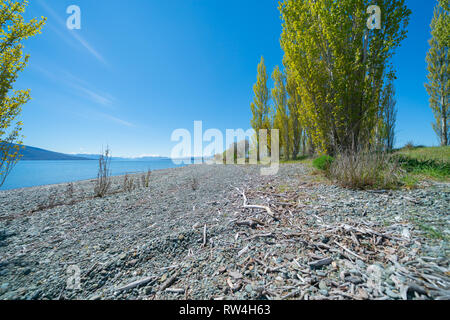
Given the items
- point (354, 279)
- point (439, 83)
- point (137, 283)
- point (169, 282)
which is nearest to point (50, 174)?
point (137, 283)

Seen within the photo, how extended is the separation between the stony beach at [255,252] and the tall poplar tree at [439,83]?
622 inches

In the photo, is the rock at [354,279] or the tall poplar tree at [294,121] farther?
the tall poplar tree at [294,121]

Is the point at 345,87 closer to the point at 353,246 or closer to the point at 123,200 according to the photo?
the point at 353,246

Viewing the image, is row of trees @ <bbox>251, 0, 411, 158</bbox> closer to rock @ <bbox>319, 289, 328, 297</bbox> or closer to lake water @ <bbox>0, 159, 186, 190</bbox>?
rock @ <bbox>319, 289, 328, 297</bbox>

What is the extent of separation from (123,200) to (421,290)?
556 centimetres

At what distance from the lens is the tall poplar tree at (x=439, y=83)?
10.8m

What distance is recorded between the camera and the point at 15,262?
1919 millimetres

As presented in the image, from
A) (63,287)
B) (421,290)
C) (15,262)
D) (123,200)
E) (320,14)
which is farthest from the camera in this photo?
(320,14)

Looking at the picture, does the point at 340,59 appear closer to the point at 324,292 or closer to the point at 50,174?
the point at 324,292

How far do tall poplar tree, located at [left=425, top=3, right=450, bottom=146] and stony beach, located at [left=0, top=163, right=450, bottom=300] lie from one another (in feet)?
51.9

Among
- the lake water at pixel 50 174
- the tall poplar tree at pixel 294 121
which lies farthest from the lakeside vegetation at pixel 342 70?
the lake water at pixel 50 174

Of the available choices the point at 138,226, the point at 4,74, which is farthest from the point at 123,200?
the point at 4,74

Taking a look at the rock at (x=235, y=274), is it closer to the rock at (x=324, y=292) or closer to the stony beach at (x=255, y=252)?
the stony beach at (x=255, y=252)
